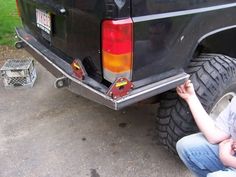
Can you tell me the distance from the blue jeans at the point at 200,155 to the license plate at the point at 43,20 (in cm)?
142

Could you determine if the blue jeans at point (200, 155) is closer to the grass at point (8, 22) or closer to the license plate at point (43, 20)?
the license plate at point (43, 20)

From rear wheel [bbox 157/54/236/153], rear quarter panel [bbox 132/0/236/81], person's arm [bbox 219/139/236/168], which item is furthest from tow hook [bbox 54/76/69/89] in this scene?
person's arm [bbox 219/139/236/168]

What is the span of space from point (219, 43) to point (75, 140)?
1.57 m

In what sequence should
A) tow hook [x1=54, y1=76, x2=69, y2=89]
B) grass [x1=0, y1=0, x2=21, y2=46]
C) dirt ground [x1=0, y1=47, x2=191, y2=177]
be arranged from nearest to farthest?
tow hook [x1=54, y1=76, x2=69, y2=89] < dirt ground [x1=0, y1=47, x2=191, y2=177] < grass [x1=0, y1=0, x2=21, y2=46]

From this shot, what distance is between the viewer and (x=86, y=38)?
242cm

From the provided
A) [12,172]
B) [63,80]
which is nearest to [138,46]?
[63,80]

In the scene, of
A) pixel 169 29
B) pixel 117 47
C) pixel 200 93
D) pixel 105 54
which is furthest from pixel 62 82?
pixel 200 93

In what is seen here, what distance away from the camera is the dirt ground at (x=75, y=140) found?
300cm

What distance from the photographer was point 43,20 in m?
2.96

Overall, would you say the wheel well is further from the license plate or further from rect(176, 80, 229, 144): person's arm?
the license plate

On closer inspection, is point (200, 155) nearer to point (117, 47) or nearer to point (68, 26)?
point (117, 47)

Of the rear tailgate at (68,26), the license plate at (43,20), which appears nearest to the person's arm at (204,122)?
the rear tailgate at (68,26)

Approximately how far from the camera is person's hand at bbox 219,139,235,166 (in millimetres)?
2128

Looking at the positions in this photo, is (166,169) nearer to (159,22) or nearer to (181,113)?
(181,113)
